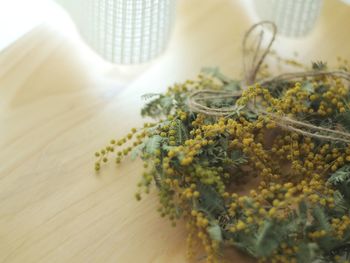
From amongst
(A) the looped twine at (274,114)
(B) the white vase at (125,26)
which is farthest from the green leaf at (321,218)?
(B) the white vase at (125,26)

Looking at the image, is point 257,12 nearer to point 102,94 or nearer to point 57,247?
point 102,94

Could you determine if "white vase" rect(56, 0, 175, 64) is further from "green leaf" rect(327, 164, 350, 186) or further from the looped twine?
"green leaf" rect(327, 164, 350, 186)

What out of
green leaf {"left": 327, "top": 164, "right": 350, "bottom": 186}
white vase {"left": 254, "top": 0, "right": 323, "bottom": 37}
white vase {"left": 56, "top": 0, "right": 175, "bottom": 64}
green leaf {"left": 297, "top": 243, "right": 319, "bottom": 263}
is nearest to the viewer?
green leaf {"left": 297, "top": 243, "right": 319, "bottom": 263}

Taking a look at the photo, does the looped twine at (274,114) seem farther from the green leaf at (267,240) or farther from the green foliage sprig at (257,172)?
the green leaf at (267,240)

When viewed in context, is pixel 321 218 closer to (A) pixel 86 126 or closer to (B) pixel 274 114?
(B) pixel 274 114

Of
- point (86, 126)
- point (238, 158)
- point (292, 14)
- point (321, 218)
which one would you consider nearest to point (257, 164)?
point (238, 158)

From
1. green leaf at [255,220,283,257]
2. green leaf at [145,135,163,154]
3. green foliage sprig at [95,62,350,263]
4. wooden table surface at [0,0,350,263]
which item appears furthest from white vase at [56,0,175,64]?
green leaf at [255,220,283,257]
